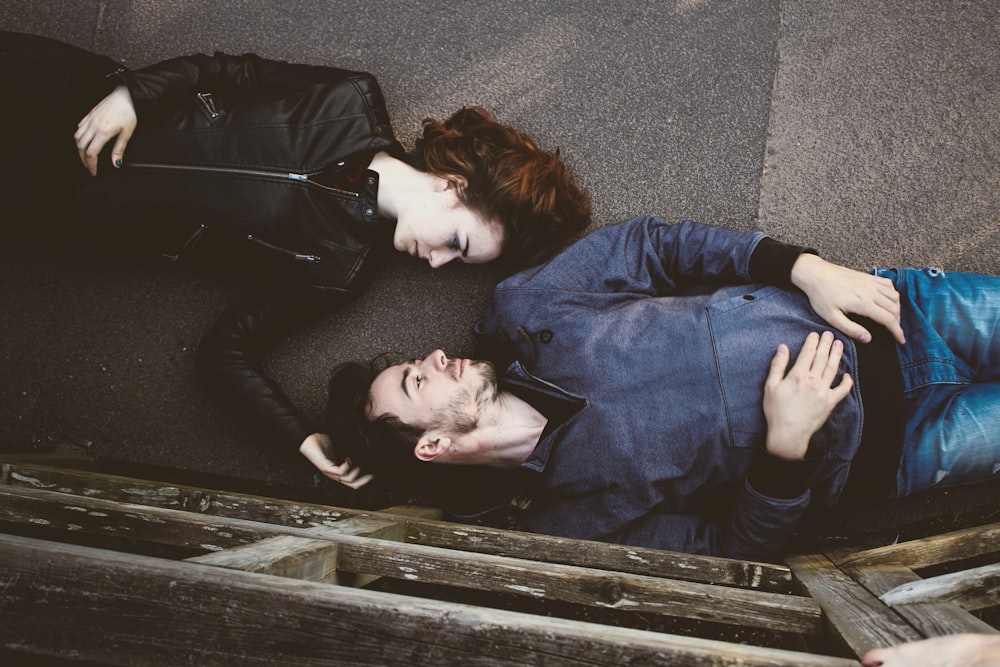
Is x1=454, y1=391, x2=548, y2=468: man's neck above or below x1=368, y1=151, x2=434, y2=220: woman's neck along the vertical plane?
below

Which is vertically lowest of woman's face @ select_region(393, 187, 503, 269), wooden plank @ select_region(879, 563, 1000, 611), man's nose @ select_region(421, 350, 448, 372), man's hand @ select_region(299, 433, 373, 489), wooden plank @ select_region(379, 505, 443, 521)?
wooden plank @ select_region(379, 505, 443, 521)

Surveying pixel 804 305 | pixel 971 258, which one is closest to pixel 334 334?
pixel 804 305

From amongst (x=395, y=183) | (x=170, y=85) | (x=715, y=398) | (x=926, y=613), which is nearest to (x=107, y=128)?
(x=170, y=85)

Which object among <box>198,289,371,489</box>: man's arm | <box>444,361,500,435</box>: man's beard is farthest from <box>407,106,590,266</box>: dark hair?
<box>198,289,371,489</box>: man's arm

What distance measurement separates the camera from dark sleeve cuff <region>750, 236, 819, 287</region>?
80.7 inches

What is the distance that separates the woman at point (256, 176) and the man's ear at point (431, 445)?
385mm

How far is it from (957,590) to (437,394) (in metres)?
1.45

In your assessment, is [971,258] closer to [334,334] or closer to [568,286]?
[568,286]

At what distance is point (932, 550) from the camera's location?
1901 mm

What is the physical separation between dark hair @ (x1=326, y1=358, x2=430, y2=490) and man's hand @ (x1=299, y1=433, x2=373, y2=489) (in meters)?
0.03

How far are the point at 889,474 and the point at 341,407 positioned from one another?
1.82 metres

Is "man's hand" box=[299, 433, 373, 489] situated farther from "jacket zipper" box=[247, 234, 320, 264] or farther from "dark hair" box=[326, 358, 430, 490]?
"jacket zipper" box=[247, 234, 320, 264]

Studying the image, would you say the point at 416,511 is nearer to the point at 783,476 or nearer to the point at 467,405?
the point at 467,405

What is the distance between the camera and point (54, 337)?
2.63 m
